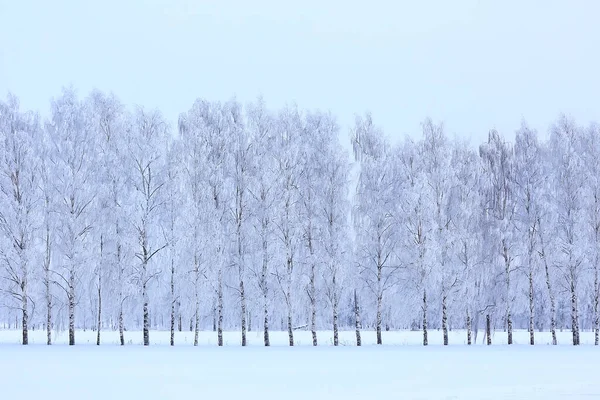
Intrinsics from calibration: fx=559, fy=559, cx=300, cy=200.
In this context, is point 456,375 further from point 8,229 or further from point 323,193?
point 8,229

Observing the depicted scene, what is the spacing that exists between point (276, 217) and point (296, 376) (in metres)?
17.0

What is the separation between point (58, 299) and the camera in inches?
1337

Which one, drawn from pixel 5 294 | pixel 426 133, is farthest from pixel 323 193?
pixel 5 294

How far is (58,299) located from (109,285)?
368cm

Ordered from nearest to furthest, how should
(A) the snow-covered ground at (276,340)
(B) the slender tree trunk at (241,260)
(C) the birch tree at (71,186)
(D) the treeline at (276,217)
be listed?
Answer: (C) the birch tree at (71,186), (D) the treeline at (276,217), (B) the slender tree trunk at (241,260), (A) the snow-covered ground at (276,340)

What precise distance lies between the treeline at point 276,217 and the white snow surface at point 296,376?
8.04m

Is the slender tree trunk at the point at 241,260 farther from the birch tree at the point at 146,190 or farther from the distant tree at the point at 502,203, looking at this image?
the distant tree at the point at 502,203

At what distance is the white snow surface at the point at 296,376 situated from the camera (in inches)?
550

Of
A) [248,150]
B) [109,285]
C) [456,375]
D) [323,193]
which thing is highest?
[248,150]

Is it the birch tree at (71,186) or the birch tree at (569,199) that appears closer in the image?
the birch tree at (71,186)

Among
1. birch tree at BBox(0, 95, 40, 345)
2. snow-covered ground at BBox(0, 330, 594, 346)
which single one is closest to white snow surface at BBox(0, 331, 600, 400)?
birch tree at BBox(0, 95, 40, 345)

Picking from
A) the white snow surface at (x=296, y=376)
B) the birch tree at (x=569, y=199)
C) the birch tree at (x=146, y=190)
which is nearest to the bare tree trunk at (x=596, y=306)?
the birch tree at (x=569, y=199)

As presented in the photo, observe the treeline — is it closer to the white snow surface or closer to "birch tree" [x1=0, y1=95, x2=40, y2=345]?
"birch tree" [x1=0, y1=95, x2=40, y2=345]

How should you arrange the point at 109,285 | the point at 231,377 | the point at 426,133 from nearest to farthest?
the point at 231,377 < the point at 109,285 < the point at 426,133
